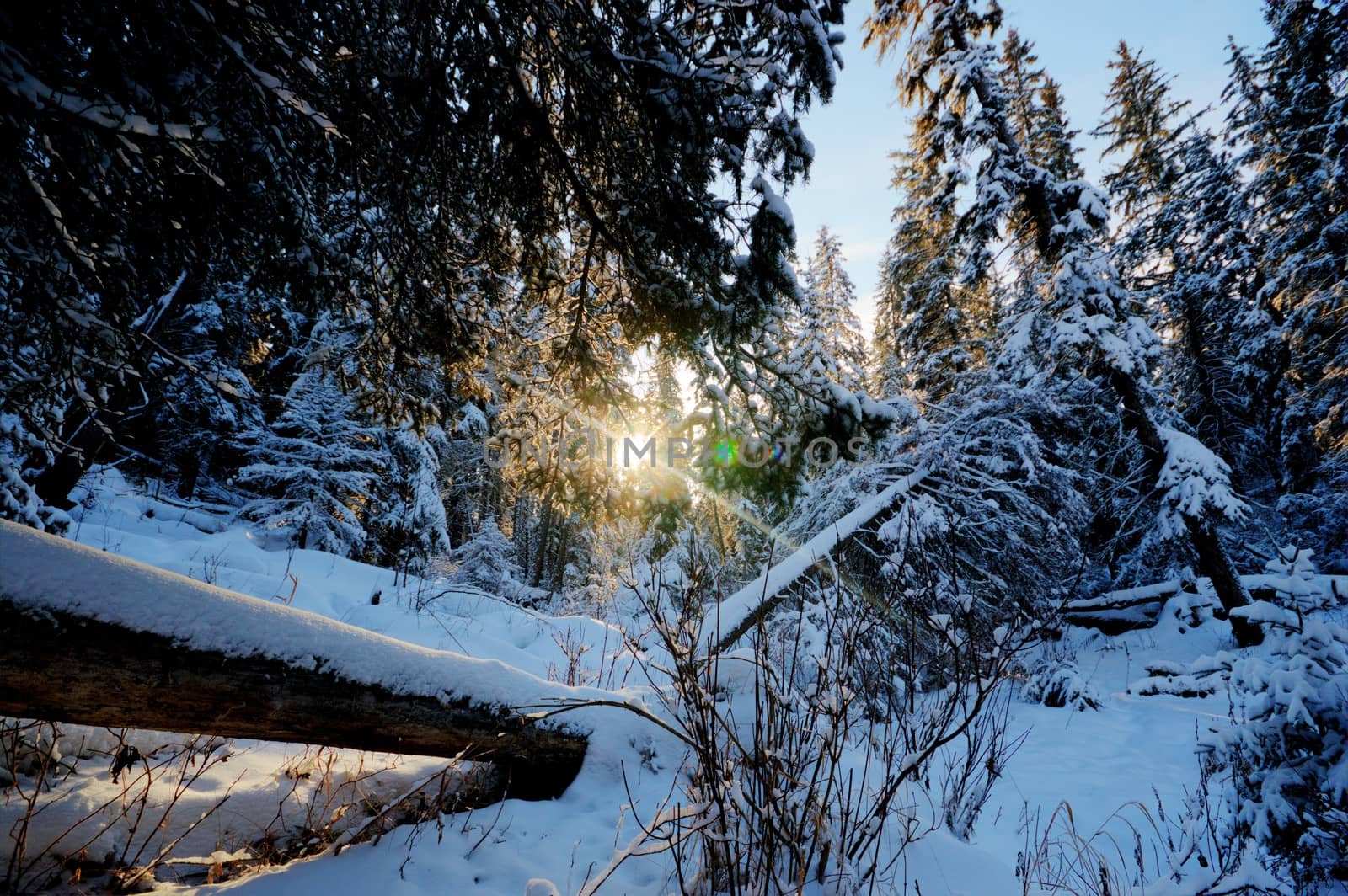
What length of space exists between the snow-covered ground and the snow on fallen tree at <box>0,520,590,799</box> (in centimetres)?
43

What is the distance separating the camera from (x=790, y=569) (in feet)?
19.3

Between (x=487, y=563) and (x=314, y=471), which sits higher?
(x=314, y=471)

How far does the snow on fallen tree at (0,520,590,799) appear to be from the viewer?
1.56 m

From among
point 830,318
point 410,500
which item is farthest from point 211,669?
point 830,318

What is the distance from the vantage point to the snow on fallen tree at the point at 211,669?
1558 millimetres

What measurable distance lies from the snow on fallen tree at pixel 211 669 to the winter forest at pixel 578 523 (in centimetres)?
1

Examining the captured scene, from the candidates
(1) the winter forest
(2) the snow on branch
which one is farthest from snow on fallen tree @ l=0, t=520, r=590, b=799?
(2) the snow on branch

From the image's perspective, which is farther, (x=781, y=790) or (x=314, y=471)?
(x=314, y=471)

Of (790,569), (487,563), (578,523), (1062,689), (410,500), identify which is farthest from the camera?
(487,563)

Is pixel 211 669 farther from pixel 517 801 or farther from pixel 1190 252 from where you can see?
pixel 1190 252

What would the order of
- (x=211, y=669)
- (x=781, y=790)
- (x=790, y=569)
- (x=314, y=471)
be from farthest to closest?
(x=314, y=471)
(x=790, y=569)
(x=781, y=790)
(x=211, y=669)

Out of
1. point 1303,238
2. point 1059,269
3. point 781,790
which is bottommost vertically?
point 781,790

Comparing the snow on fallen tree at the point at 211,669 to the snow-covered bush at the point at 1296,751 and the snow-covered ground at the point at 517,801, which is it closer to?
the snow-covered ground at the point at 517,801

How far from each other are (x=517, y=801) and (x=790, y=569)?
13.2ft
